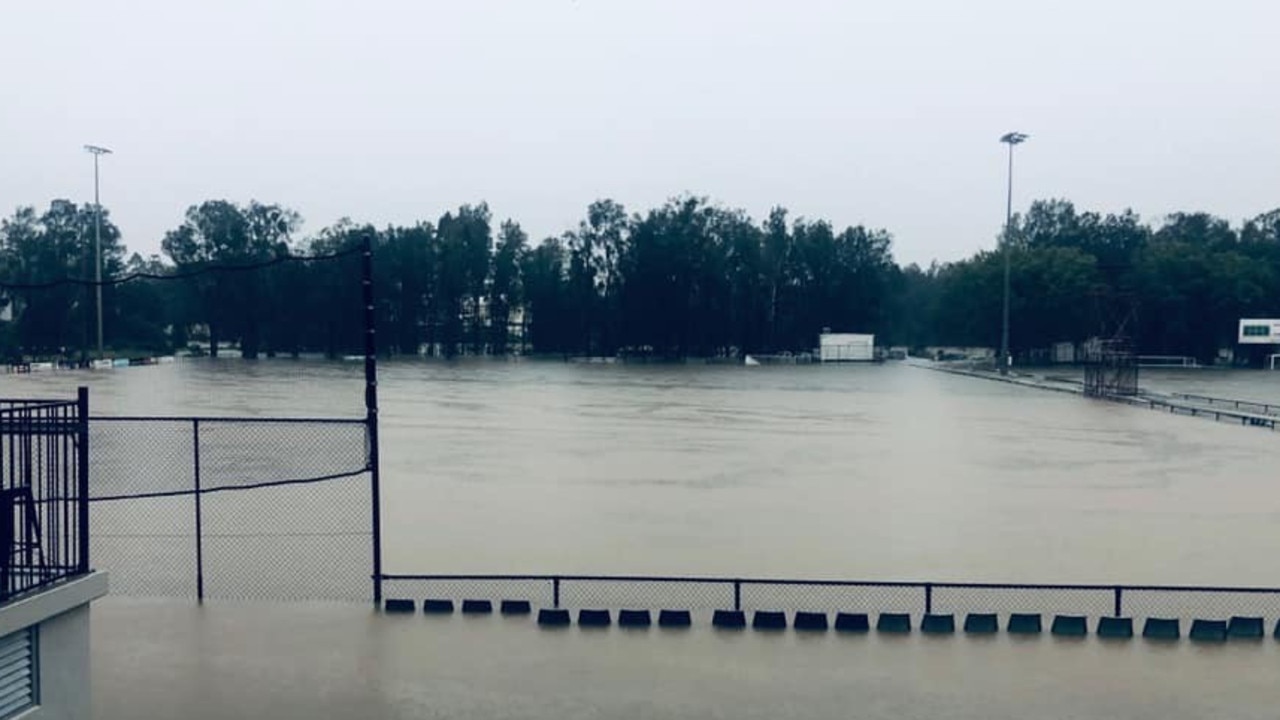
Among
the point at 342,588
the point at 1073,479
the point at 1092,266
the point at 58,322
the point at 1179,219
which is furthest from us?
the point at 1179,219

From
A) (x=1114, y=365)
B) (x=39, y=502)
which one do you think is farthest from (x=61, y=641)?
(x=1114, y=365)

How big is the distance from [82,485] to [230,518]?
985 centimetres

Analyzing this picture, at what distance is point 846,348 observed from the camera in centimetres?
10125

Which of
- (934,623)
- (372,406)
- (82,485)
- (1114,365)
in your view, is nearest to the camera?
(82,485)

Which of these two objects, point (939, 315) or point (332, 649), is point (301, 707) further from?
point (939, 315)

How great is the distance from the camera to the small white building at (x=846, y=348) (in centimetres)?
10088

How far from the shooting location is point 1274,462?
25141 mm

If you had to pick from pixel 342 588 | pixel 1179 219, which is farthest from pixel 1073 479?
pixel 1179 219

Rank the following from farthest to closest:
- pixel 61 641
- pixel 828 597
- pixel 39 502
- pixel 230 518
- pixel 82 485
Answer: pixel 230 518 → pixel 828 597 → pixel 39 502 → pixel 82 485 → pixel 61 641

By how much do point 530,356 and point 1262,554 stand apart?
96335mm

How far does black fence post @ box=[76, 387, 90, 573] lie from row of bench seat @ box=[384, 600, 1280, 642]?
473 cm

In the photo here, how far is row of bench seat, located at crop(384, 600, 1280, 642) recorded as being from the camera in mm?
10586

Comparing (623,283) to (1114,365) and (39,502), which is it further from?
(39,502)

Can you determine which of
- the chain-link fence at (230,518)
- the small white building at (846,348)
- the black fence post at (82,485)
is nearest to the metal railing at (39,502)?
the black fence post at (82,485)
